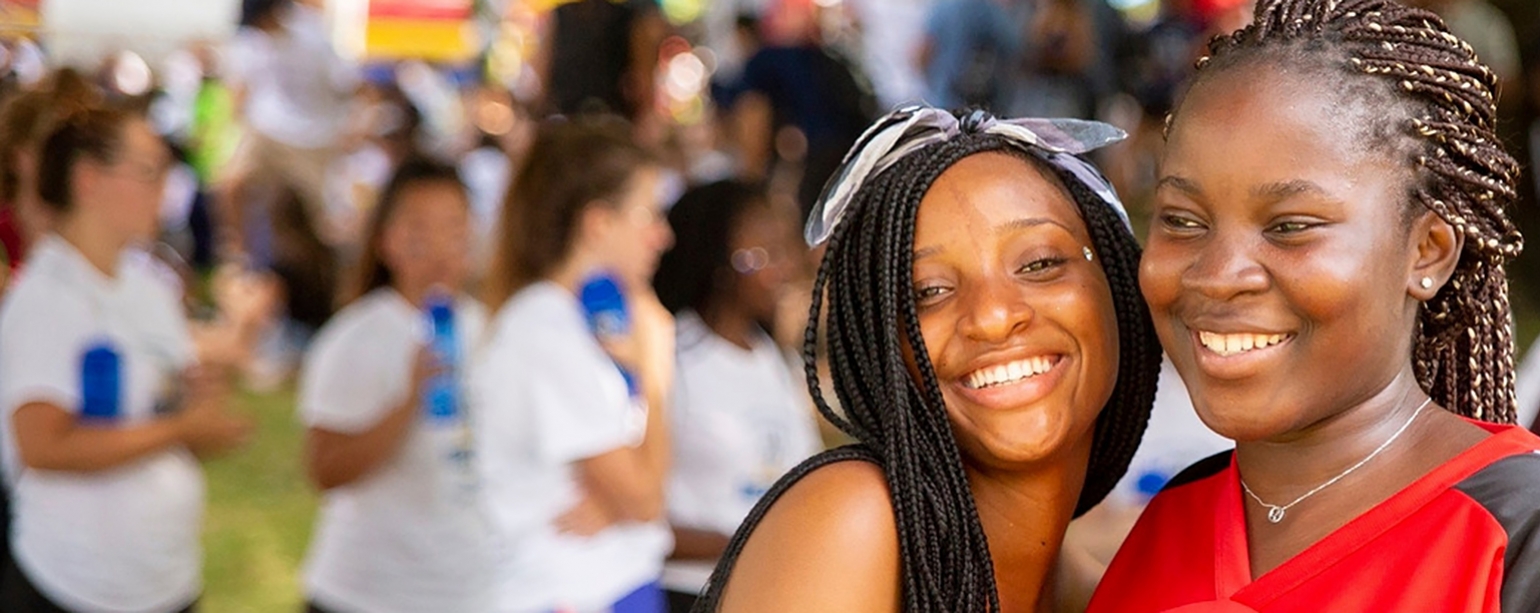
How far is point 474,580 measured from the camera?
4.12 meters

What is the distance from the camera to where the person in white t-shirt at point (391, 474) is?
4156 mm

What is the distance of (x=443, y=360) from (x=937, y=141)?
8.10ft

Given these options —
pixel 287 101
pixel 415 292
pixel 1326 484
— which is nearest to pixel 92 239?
pixel 415 292

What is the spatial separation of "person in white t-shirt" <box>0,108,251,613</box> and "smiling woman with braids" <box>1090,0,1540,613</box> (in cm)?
284

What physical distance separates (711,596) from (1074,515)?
52 centimetres

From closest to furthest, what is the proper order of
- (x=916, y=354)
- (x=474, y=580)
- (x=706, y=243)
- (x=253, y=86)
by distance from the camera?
(x=916, y=354), (x=474, y=580), (x=706, y=243), (x=253, y=86)

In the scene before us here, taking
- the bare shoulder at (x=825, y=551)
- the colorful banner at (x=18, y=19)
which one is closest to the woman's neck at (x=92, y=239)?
the colorful banner at (x=18, y=19)

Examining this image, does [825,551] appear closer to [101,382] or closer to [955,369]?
[955,369]

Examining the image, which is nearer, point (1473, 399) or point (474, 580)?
point (1473, 399)

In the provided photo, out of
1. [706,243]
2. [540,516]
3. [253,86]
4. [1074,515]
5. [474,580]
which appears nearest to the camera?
[1074,515]

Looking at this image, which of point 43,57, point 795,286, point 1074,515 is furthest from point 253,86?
point 1074,515

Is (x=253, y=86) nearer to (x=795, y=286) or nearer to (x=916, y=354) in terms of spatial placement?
(x=795, y=286)

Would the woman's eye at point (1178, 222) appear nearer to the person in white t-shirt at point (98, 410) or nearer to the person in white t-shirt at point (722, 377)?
the person in white t-shirt at point (722, 377)

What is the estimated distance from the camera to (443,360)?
429cm
